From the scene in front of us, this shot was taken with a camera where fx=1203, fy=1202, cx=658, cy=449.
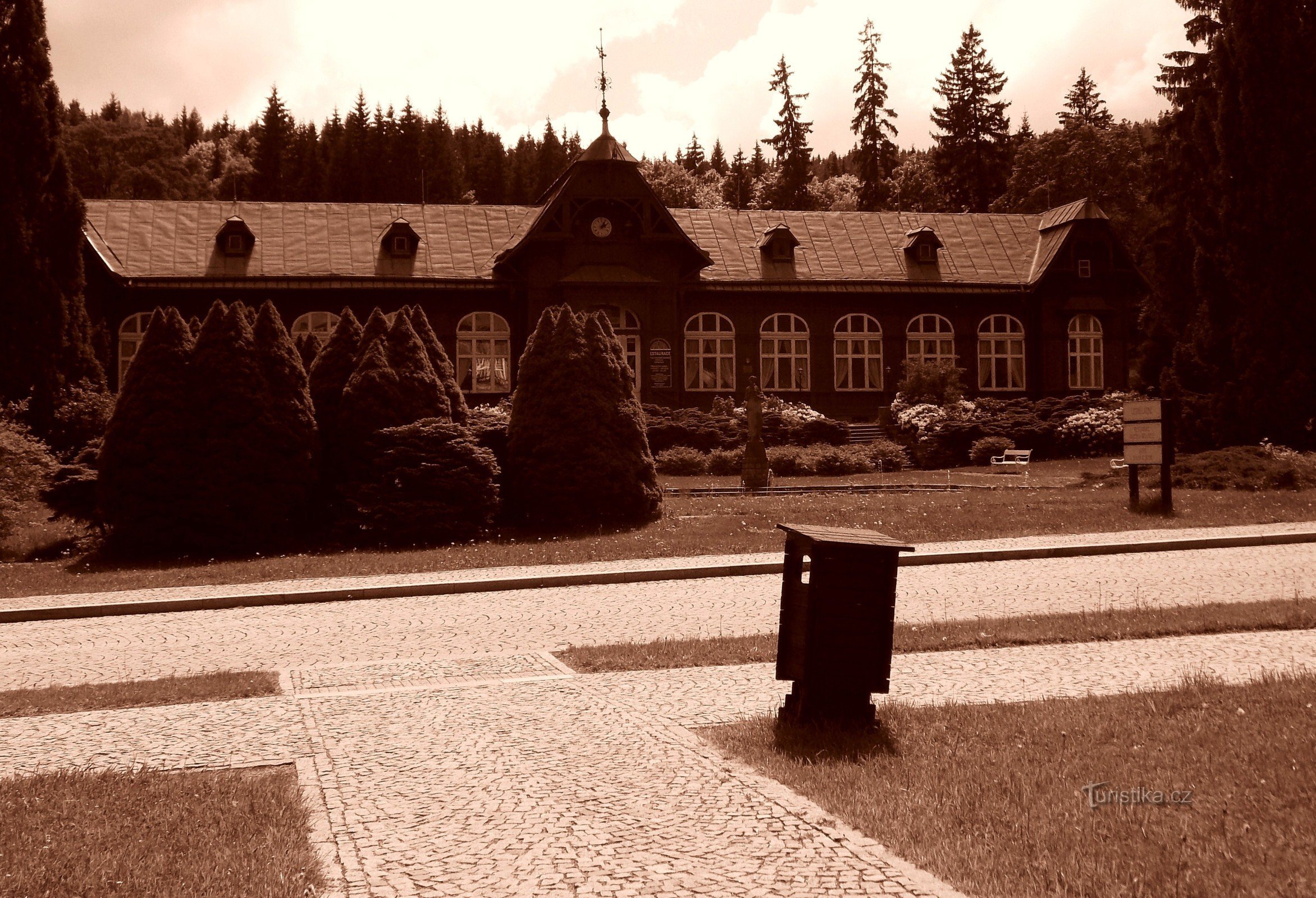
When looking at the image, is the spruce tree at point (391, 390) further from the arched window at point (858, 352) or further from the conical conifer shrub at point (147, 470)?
the arched window at point (858, 352)

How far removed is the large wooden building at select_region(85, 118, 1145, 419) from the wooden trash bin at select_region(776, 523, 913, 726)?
29.6 metres

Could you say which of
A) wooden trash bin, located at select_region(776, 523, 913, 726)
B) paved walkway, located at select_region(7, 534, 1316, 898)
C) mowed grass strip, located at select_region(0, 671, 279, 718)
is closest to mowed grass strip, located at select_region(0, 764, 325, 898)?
paved walkway, located at select_region(7, 534, 1316, 898)

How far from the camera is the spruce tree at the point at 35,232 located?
26.0m

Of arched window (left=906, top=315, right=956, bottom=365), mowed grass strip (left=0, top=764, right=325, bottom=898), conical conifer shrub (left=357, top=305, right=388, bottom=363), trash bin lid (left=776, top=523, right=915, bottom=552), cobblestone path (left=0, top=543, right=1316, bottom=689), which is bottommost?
cobblestone path (left=0, top=543, right=1316, bottom=689)

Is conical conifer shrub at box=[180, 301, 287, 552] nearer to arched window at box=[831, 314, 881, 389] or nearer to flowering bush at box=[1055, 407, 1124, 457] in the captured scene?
flowering bush at box=[1055, 407, 1124, 457]

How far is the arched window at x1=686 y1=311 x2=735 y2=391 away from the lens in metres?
38.2

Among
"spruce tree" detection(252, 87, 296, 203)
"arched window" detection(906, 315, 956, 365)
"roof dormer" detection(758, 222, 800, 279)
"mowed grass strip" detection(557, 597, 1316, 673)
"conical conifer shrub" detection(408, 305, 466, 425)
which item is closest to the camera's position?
"mowed grass strip" detection(557, 597, 1316, 673)

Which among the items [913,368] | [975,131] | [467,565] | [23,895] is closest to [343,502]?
[467,565]

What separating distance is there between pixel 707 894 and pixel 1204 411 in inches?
1042

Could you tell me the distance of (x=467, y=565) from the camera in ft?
50.6

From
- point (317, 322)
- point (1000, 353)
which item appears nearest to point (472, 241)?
point (317, 322)

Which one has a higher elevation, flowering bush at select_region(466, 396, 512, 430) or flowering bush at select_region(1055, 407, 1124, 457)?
flowering bush at select_region(466, 396, 512, 430)

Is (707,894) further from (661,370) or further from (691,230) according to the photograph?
(691,230)

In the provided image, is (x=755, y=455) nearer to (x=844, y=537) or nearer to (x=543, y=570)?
(x=543, y=570)
